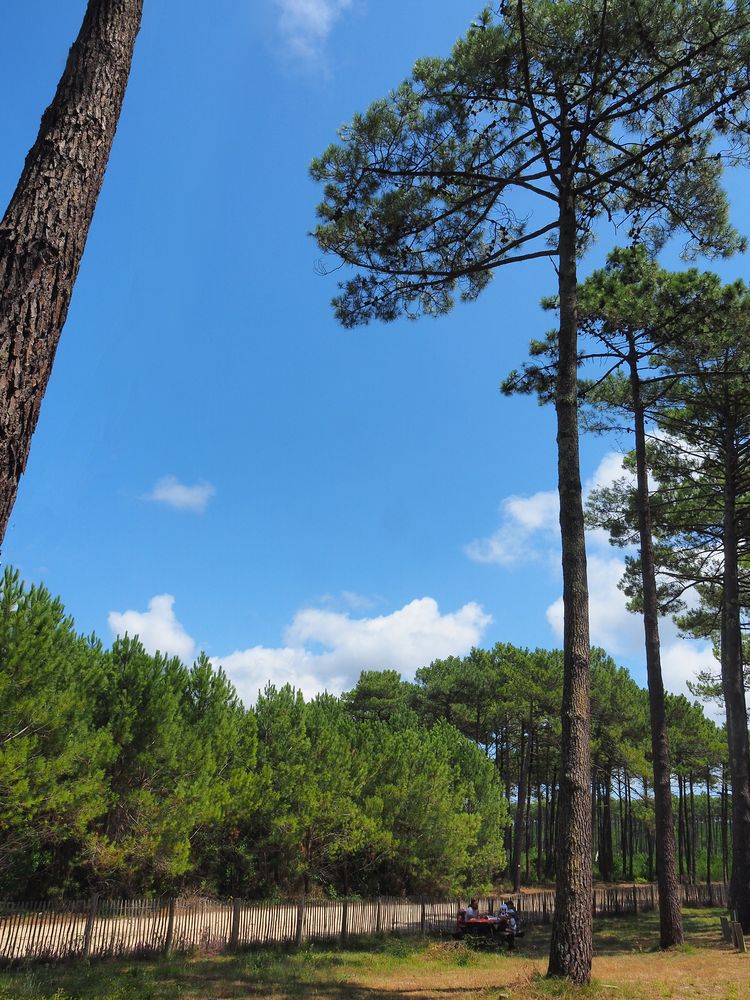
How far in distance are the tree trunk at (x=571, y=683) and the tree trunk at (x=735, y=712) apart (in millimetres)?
10221

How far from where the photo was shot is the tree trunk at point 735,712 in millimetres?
16453

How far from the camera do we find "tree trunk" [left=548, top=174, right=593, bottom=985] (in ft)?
27.3

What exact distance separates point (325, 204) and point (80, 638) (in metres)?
12.7

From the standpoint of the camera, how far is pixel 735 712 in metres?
17.6

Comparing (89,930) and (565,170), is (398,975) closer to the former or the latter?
(89,930)

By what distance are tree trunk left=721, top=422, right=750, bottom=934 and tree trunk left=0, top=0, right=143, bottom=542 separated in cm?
1886

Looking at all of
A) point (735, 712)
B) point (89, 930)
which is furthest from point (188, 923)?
point (735, 712)

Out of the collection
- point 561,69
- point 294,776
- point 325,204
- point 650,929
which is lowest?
point 650,929

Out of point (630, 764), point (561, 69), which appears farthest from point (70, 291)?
point (630, 764)

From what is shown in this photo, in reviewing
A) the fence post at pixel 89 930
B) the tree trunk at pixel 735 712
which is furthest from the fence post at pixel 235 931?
the tree trunk at pixel 735 712

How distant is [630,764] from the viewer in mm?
37500

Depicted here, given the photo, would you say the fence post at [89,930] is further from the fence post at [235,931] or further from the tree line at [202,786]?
the fence post at [235,931]

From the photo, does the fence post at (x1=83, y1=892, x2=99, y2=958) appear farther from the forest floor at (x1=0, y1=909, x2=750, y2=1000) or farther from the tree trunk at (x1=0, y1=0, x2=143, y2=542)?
the tree trunk at (x1=0, y1=0, x2=143, y2=542)

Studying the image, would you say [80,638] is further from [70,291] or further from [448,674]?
[448,674]
